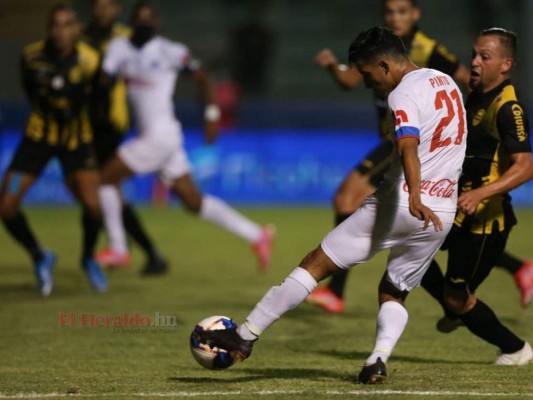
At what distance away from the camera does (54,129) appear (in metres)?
10.7

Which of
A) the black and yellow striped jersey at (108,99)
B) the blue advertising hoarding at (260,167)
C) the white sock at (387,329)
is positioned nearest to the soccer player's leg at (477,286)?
the white sock at (387,329)

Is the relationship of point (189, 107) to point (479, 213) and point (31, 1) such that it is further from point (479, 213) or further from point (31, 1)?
point (479, 213)

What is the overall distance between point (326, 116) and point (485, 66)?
1333cm

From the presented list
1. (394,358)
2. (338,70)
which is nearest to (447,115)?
(394,358)

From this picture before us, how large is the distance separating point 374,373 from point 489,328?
43.8 inches

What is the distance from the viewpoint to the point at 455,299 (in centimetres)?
695

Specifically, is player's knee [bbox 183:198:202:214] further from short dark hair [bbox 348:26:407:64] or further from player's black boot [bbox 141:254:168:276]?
short dark hair [bbox 348:26:407:64]

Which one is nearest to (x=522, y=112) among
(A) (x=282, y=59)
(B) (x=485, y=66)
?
(B) (x=485, y=66)

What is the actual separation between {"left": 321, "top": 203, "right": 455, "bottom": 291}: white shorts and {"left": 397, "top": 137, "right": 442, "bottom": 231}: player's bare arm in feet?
0.75

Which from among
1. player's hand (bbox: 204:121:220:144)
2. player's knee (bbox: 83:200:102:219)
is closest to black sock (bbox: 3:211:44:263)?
player's knee (bbox: 83:200:102:219)

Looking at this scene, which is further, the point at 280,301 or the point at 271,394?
the point at 280,301

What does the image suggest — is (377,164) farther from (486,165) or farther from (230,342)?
(230,342)

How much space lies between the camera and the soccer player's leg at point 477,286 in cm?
679

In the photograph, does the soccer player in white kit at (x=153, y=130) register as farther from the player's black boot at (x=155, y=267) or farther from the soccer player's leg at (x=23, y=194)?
the soccer player's leg at (x=23, y=194)
